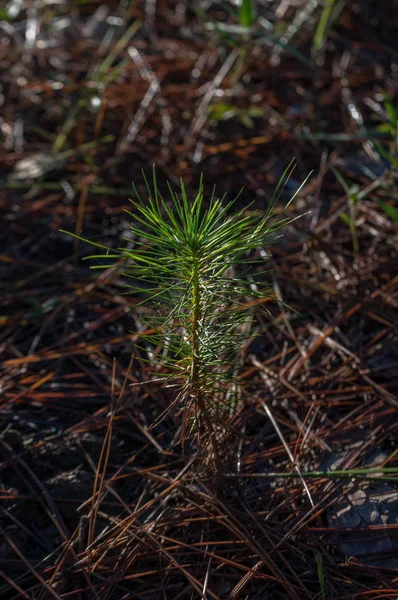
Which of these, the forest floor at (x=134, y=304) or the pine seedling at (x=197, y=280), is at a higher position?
the pine seedling at (x=197, y=280)

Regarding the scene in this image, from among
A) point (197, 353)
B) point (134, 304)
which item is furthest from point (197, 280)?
point (134, 304)

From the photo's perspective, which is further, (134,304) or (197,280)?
(134,304)

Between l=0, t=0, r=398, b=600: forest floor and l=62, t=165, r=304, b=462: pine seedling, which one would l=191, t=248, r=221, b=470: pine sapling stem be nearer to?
l=62, t=165, r=304, b=462: pine seedling

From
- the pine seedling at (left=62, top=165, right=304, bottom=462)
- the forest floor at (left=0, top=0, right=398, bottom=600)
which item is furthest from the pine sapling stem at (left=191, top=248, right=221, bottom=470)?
the forest floor at (left=0, top=0, right=398, bottom=600)

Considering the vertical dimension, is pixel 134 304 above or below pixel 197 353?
below

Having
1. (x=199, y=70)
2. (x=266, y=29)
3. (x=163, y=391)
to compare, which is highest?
(x=266, y=29)

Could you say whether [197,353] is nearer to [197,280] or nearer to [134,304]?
[197,280]

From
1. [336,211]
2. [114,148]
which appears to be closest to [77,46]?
[114,148]

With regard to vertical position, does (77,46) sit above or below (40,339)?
above

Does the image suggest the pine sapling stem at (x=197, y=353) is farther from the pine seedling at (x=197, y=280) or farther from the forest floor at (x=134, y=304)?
the forest floor at (x=134, y=304)

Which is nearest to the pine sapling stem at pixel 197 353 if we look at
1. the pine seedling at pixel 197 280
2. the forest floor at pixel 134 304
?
the pine seedling at pixel 197 280

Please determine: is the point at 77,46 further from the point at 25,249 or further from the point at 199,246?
the point at 199,246
